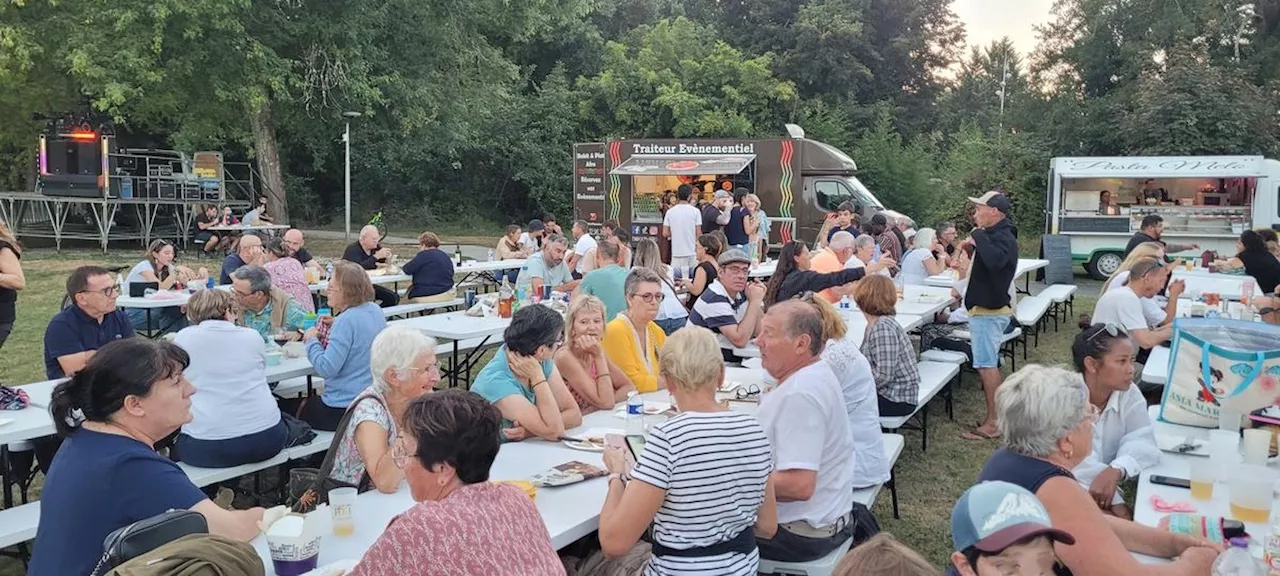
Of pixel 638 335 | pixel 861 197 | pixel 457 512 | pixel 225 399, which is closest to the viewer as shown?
pixel 457 512

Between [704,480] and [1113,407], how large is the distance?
203cm

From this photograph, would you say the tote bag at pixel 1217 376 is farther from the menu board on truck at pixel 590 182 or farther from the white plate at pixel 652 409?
the menu board on truck at pixel 590 182

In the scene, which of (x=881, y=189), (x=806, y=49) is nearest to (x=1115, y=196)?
(x=881, y=189)

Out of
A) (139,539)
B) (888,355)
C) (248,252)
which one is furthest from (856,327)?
(139,539)

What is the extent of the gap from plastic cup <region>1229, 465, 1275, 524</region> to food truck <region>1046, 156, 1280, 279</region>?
1375 cm

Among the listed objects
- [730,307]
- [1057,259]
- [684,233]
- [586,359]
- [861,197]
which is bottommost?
[586,359]

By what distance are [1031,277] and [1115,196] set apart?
Result: 2599 mm

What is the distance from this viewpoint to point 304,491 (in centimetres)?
340

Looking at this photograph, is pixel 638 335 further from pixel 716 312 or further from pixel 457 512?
pixel 457 512

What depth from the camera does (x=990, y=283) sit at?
6.54 metres

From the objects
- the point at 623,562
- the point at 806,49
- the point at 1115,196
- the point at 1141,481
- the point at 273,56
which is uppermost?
the point at 806,49

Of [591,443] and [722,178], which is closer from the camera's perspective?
[591,443]

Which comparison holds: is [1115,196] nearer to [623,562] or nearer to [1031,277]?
[1031,277]

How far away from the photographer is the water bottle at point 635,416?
3980 mm
